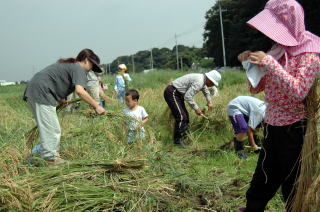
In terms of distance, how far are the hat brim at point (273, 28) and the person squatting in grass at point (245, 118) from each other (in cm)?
237

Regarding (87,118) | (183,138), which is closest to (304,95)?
(87,118)

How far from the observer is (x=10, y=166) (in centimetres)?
292

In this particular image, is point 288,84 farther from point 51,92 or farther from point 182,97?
point 182,97

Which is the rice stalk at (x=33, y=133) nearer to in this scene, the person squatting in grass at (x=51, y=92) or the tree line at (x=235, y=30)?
the person squatting in grass at (x=51, y=92)

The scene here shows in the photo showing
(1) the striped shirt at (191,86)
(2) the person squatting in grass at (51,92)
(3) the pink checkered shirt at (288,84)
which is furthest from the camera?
(1) the striped shirt at (191,86)

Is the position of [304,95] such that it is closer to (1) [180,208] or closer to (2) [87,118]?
(1) [180,208]

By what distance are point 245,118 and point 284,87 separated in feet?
8.77

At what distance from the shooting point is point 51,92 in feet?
11.9

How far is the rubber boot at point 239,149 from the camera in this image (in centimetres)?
434

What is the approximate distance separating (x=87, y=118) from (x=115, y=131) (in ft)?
1.22

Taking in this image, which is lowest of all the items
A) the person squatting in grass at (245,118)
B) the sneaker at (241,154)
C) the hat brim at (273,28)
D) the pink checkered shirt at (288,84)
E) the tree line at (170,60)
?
the sneaker at (241,154)

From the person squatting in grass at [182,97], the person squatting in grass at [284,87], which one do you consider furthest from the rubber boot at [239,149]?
the person squatting in grass at [284,87]

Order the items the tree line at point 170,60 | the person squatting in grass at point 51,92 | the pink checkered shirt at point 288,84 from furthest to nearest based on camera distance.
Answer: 1. the tree line at point 170,60
2. the person squatting in grass at point 51,92
3. the pink checkered shirt at point 288,84

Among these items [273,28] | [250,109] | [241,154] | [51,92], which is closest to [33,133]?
[51,92]
